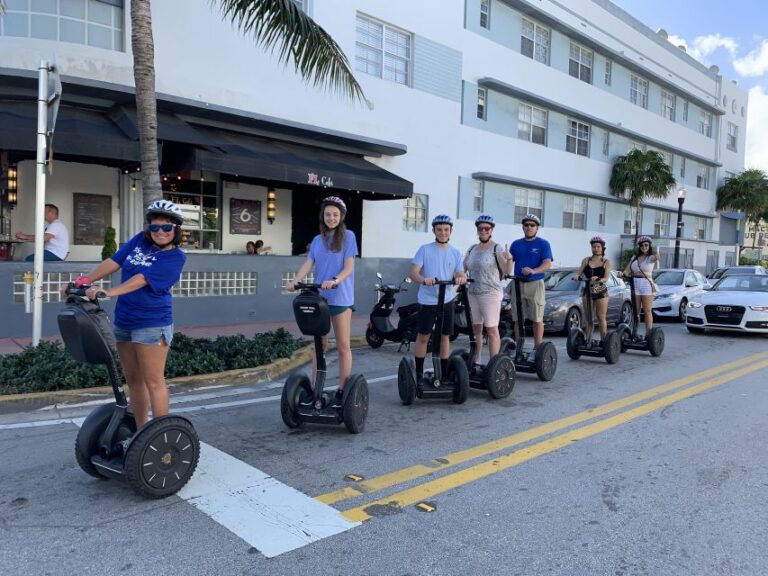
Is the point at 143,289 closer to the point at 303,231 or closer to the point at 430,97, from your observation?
the point at 303,231

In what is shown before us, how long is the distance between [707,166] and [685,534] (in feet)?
117

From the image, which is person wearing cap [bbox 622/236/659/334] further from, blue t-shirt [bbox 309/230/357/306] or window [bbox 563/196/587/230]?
window [bbox 563/196/587/230]

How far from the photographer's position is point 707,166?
113ft

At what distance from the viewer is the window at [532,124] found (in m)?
21.2

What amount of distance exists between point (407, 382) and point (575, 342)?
4.13m

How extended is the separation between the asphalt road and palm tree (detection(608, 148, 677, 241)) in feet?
65.3

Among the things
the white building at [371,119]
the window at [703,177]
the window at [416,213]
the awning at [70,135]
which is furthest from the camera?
the window at [703,177]

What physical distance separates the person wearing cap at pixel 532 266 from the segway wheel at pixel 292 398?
134 inches

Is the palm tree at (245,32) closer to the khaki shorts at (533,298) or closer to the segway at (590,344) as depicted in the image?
the khaki shorts at (533,298)

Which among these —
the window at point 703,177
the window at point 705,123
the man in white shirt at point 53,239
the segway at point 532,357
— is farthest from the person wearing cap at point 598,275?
the window at point 705,123

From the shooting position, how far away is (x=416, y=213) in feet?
56.7

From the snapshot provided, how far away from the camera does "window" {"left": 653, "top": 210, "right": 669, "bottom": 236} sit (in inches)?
1155

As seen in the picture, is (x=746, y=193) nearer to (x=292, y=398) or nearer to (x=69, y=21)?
(x=69, y=21)

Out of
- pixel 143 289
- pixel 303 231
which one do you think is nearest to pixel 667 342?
pixel 303 231
